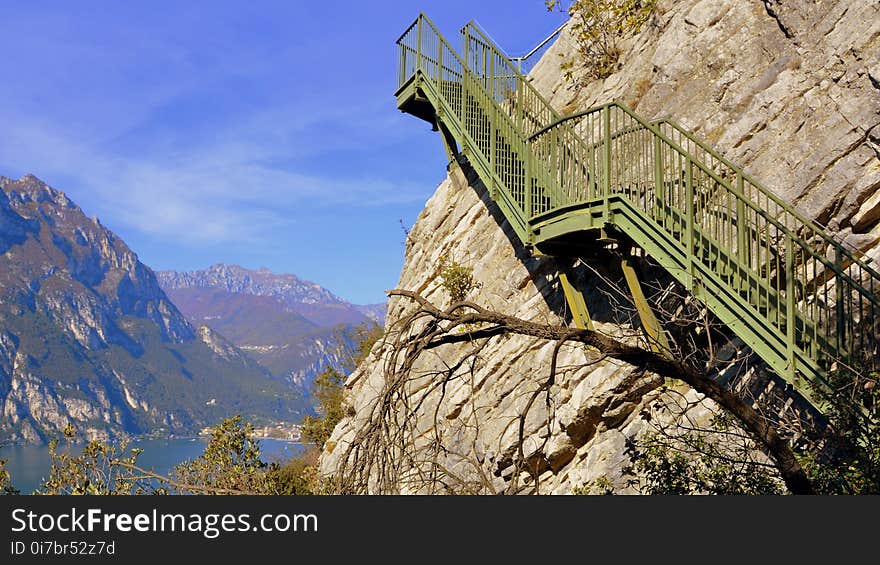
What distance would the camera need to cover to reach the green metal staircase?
8.86 meters

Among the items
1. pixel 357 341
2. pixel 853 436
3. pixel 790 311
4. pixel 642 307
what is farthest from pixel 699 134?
pixel 357 341

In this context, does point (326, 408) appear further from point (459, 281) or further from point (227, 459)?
point (459, 281)

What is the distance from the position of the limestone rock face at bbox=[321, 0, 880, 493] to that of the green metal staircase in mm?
747

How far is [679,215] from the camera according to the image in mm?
9969

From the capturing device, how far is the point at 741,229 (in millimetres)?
9430

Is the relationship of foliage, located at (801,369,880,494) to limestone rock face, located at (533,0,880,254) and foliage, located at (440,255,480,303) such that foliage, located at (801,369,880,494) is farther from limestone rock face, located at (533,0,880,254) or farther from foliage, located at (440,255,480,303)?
foliage, located at (440,255,480,303)

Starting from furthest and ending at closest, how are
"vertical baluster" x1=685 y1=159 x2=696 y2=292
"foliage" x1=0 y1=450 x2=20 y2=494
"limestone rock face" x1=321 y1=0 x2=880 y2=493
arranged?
"foliage" x1=0 y1=450 x2=20 y2=494
"limestone rock face" x1=321 y1=0 x2=880 y2=493
"vertical baluster" x1=685 y1=159 x2=696 y2=292

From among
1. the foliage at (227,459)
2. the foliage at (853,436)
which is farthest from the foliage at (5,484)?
the foliage at (853,436)

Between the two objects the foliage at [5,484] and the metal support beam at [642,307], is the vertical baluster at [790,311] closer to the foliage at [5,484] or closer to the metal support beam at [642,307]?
the metal support beam at [642,307]

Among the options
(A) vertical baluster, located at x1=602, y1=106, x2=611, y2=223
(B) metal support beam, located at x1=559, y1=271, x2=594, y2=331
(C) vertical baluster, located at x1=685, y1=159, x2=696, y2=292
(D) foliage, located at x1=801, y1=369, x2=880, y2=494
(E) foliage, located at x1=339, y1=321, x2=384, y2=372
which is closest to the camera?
(D) foliage, located at x1=801, y1=369, x2=880, y2=494

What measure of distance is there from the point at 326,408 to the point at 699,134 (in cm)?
1710

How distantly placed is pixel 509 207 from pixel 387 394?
7039 mm

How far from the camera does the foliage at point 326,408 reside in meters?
26.0

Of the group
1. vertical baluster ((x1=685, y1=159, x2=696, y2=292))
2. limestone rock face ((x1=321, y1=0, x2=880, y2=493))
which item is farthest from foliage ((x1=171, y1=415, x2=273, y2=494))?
vertical baluster ((x1=685, y1=159, x2=696, y2=292))
